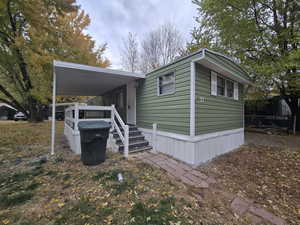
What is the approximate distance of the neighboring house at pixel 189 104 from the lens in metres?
3.91

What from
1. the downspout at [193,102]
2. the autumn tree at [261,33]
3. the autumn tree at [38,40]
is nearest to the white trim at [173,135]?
the downspout at [193,102]

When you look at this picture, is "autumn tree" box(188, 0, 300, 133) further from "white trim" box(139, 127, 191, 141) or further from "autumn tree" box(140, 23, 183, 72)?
"autumn tree" box(140, 23, 183, 72)

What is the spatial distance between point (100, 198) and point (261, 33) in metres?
10.2

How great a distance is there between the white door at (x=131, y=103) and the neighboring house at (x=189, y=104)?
98 millimetres

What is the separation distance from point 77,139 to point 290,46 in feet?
37.1

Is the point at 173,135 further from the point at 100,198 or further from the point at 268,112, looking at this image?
the point at 268,112

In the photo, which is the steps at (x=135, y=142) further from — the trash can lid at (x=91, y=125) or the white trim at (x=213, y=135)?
the white trim at (x=213, y=135)

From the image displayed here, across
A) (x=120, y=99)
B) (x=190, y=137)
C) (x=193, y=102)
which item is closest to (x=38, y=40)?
(x=120, y=99)

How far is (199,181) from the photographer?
3.07 metres

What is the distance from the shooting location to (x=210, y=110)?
4.52 m

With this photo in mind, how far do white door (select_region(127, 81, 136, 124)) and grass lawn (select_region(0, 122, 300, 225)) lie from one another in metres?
2.81

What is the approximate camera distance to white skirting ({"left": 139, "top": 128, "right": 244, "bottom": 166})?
3893 millimetres

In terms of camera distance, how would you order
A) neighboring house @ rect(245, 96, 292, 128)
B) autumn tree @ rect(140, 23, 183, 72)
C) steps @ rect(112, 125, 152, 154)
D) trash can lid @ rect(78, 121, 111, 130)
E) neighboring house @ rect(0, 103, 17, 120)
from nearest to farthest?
trash can lid @ rect(78, 121, 111, 130)
steps @ rect(112, 125, 152, 154)
neighboring house @ rect(245, 96, 292, 128)
autumn tree @ rect(140, 23, 183, 72)
neighboring house @ rect(0, 103, 17, 120)

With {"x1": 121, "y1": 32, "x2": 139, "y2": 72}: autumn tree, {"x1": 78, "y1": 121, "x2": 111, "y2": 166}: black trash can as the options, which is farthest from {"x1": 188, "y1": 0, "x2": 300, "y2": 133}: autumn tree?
{"x1": 121, "y1": 32, "x2": 139, "y2": 72}: autumn tree
